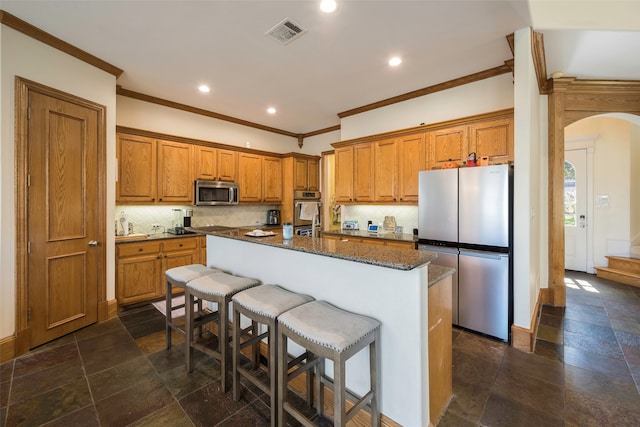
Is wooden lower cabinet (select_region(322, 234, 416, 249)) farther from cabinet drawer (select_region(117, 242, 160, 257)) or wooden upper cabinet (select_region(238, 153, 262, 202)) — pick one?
cabinet drawer (select_region(117, 242, 160, 257))

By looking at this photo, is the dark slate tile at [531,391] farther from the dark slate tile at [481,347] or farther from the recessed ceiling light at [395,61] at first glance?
the recessed ceiling light at [395,61]

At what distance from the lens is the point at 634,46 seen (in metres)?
2.65

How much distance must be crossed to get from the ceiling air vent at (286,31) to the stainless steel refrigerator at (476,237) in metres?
2.02

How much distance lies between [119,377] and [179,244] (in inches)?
82.9

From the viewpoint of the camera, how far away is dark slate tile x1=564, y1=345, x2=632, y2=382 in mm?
2104

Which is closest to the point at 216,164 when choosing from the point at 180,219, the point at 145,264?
the point at 180,219

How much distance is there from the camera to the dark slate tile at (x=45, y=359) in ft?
7.17

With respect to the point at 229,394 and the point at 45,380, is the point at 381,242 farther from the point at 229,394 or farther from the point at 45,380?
the point at 45,380

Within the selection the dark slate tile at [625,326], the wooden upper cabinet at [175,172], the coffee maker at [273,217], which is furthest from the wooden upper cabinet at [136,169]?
the dark slate tile at [625,326]

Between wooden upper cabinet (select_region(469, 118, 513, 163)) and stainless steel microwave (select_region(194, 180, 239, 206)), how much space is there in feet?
12.5

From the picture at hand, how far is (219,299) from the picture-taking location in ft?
6.50

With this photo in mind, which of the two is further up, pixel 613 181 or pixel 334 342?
pixel 613 181

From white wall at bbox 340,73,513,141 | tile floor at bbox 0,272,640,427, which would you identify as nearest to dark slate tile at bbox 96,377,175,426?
tile floor at bbox 0,272,640,427

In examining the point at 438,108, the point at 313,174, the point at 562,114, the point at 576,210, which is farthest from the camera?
the point at 313,174
